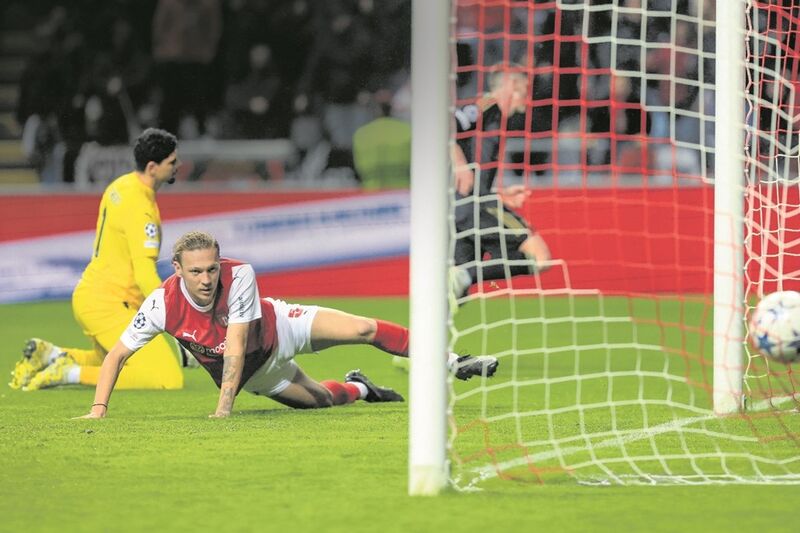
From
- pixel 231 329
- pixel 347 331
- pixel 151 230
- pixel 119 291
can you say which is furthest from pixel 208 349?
pixel 119 291

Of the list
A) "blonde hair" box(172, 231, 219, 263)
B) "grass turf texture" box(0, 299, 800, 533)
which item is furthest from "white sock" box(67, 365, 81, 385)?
"blonde hair" box(172, 231, 219, 263)

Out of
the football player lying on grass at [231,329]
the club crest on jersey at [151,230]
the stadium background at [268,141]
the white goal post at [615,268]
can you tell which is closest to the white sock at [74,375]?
the club crest on jersey at [151,230]

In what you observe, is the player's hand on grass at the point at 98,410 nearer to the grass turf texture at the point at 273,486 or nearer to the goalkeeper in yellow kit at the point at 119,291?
the grass turf texture at the point at 273,486

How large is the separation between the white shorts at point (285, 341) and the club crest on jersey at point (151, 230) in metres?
1.25

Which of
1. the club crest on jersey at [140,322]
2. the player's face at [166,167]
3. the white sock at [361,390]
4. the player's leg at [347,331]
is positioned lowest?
the white sock at [361,390]

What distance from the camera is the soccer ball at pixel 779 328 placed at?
567cm

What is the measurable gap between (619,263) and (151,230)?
5.23 m

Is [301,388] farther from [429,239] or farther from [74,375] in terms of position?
Answer: [429,239]

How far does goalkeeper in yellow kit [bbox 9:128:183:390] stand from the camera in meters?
8.23

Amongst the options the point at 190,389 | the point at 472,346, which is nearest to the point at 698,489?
the point at 190,389

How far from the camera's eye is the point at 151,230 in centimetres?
820

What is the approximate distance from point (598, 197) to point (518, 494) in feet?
31.4

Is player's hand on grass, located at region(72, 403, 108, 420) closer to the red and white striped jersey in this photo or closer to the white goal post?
the red and white striped jersey

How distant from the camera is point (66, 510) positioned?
4930 mm
